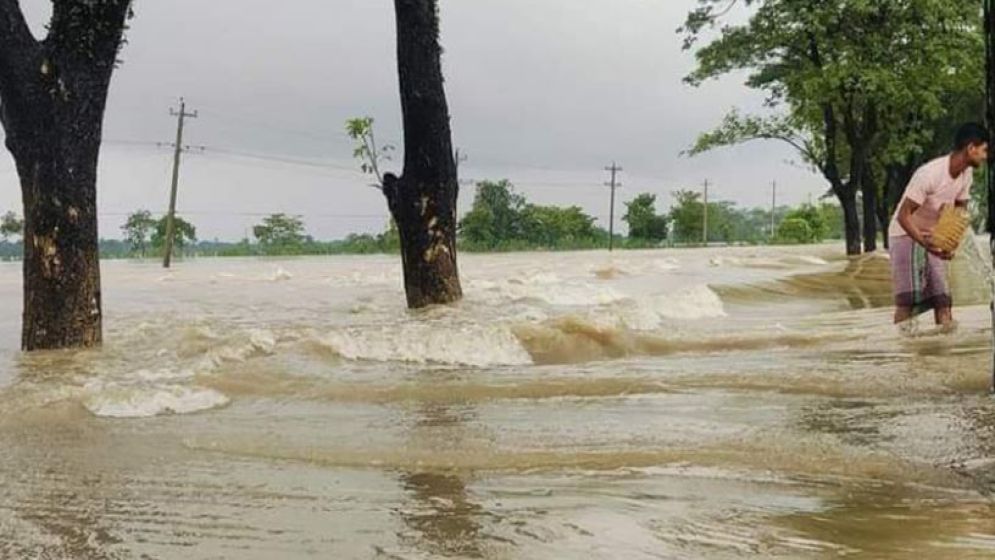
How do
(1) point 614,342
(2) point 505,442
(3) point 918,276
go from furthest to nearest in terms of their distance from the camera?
(1) point 614,342
(3) point 918,276
(2) point 505,442

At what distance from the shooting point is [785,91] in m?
27.4

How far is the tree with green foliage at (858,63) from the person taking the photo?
76.9 feet

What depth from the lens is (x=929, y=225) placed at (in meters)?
7.17

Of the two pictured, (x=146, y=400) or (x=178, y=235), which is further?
(x=178, y=235)

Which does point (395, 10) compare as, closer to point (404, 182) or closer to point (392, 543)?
point (404, 182)

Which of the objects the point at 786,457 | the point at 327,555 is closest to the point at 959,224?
the point at 786,457

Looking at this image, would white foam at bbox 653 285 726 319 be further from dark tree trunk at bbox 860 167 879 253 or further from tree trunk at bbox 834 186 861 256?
dark tree trunk at bbox 860 167 879 253

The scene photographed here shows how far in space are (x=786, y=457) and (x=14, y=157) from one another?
22.0 ft

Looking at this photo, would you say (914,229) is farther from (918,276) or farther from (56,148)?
(56,148)

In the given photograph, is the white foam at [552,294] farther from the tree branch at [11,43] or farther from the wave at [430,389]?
the tree branch at [11,43]

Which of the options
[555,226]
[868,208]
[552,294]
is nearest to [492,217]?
[555,226]

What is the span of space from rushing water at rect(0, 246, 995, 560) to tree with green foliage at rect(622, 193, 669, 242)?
221 feet

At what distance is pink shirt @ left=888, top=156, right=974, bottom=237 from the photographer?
7.01 metres

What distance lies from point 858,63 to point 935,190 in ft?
60.1
